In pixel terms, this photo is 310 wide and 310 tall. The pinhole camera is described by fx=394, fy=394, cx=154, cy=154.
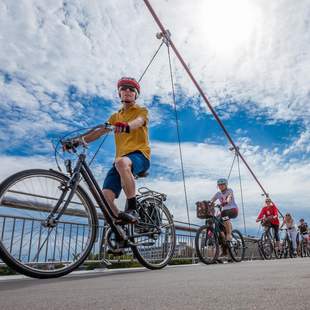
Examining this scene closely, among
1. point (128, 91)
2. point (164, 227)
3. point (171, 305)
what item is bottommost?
point (171, 305)

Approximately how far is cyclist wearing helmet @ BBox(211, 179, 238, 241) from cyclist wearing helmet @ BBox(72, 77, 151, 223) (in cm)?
409

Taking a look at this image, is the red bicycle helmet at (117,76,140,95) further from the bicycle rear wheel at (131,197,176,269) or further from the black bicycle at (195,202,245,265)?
the black bicycle at (195,202,245,265)

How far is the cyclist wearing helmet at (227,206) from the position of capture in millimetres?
7801

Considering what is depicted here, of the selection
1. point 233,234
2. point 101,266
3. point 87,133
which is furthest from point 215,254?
point 87,133

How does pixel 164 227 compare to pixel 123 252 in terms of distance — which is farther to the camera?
pixel 164 227

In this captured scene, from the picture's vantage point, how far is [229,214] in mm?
7805

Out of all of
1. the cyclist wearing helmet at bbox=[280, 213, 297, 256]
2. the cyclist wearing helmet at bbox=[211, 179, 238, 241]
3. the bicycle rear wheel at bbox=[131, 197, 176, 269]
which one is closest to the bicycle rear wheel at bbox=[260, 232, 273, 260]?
the cyclist wearing helmet at bbox=[280, 213, 297, 256]

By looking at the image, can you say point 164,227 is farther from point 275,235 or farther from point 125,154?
point 275,235

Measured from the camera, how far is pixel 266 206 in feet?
39.8

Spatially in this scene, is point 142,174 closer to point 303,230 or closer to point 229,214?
point 229,214

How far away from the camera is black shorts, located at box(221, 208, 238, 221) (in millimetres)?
7790

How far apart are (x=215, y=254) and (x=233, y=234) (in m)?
1.02

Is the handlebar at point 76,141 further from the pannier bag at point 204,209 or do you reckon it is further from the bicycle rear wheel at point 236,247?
the bicycle rear wheel at point 236,247

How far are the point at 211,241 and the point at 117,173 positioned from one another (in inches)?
156
